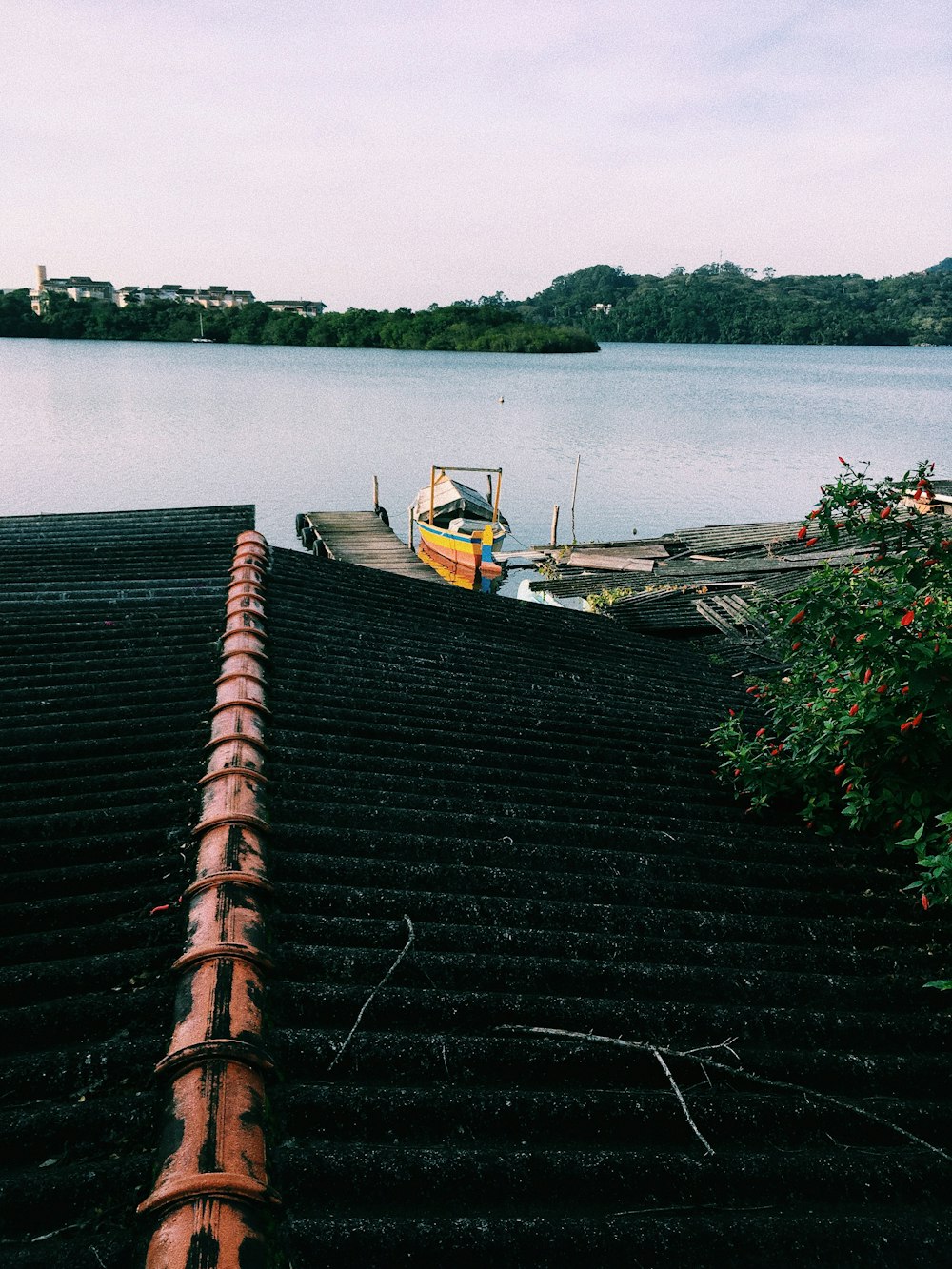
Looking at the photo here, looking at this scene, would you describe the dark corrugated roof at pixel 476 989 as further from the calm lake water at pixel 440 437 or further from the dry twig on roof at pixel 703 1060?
the calm lake water at pixel 440 437

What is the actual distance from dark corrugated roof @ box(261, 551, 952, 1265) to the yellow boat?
22.6 meters

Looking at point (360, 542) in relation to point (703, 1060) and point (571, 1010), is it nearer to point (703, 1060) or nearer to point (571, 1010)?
point (571, 1010)

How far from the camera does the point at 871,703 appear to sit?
4.20m

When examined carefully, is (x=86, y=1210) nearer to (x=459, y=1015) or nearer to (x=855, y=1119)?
(x=459, y=1015)

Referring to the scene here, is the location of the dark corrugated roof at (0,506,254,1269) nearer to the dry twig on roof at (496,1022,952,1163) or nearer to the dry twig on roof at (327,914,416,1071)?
the dry twig on roof at (327,914,416,1071)

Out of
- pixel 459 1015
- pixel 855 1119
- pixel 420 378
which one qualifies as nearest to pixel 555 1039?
pixel 459 1015

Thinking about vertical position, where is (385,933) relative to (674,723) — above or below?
above

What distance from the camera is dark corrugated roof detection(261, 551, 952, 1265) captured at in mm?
2287

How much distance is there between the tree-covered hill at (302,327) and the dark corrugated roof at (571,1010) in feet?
540

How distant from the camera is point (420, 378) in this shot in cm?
11244

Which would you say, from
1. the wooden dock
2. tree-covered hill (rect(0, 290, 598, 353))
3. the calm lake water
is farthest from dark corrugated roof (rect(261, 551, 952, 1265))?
tree-covered hill (rect(0, 290, 598, 353))

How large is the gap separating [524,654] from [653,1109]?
5.26 meters

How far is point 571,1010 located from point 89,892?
75.0 inches

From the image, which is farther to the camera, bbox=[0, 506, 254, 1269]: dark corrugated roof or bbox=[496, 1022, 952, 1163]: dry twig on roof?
bbox=[496, 1022, 952, 1163]: dry twig on roof
